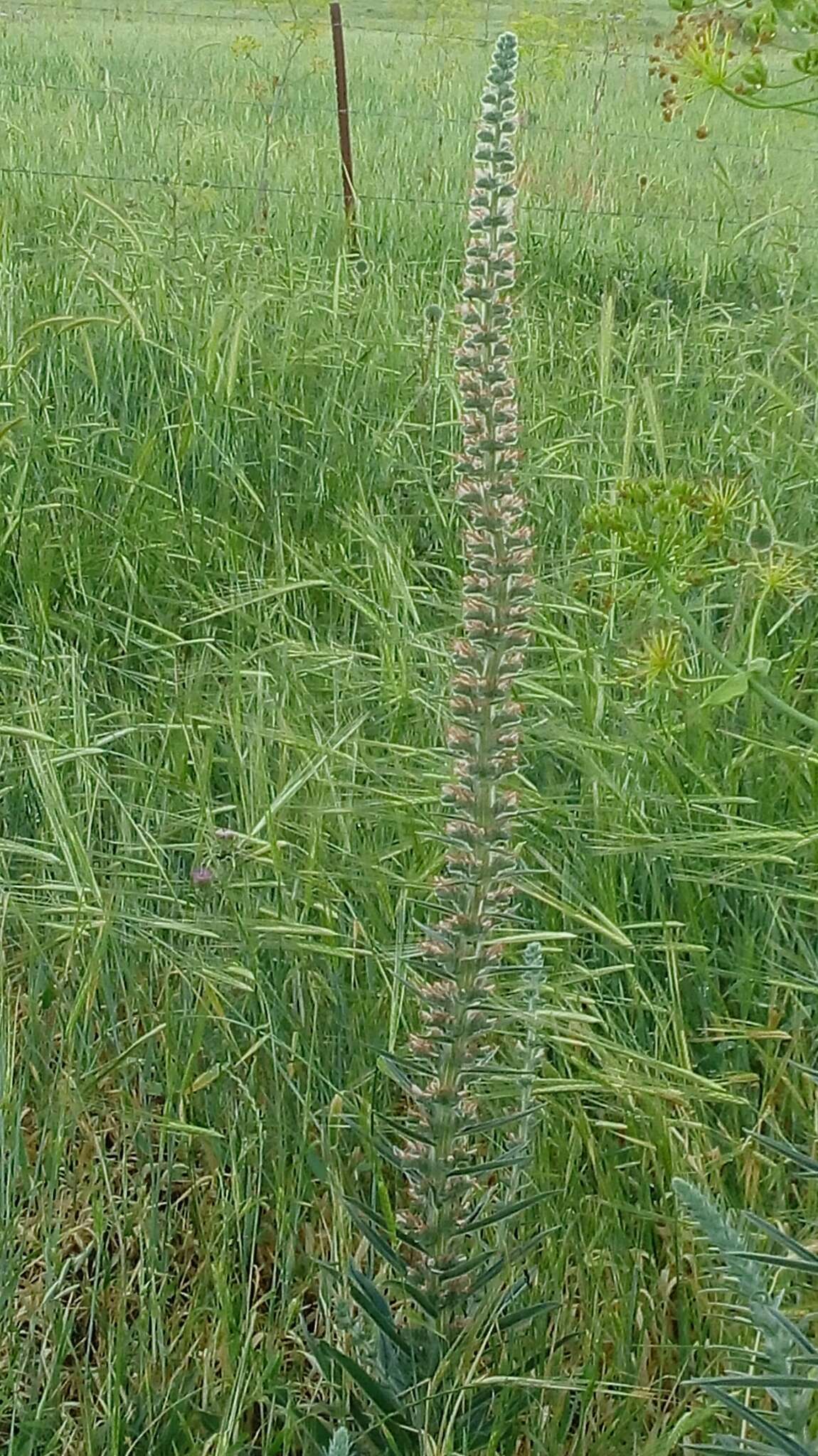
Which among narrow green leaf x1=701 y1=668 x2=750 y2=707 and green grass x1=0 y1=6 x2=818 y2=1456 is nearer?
green grass x1=0 y1=6 x2=818 y2=1456

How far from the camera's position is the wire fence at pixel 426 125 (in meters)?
4.48

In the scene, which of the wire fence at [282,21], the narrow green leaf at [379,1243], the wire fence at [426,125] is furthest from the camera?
the wire fence at [282,21]

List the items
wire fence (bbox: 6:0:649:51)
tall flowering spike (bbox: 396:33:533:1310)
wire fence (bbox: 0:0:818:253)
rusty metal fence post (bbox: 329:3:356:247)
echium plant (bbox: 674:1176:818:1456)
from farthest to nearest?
wire fence (bbox: 6:0:649:51) < wire fence (bbox: 0:0:818:253) < rusty metal fence post (bbox: 329:3:356:247) < tall flowering spike (bbox: 396:33:533:1310) < echium plant (bbox: 674:1176:818:1456)

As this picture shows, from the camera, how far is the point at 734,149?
6.12m

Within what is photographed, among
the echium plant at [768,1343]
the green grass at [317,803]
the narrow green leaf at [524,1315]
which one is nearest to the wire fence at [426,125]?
the green grass at [317,803]

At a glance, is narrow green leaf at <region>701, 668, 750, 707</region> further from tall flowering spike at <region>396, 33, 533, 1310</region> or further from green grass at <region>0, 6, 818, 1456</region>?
tall flowering spike at <region>396, 33, 533, 1310</region>

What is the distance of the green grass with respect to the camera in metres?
1.29

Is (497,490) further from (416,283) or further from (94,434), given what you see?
(416,283)

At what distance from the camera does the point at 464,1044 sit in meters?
1.13

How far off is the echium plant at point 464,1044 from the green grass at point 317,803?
0.24 feet

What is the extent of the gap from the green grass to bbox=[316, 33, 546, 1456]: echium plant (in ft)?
0.24

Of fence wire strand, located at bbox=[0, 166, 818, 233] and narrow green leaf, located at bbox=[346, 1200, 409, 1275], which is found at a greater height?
narrow green leaf, located at bbox=[346, 1200, 409, 1275]

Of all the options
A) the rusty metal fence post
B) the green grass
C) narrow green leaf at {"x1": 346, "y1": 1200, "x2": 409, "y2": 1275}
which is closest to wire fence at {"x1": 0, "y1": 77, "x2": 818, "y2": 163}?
the rusty metal fence post

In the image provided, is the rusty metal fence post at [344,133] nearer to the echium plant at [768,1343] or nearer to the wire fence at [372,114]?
the wire fence at [372,114]
